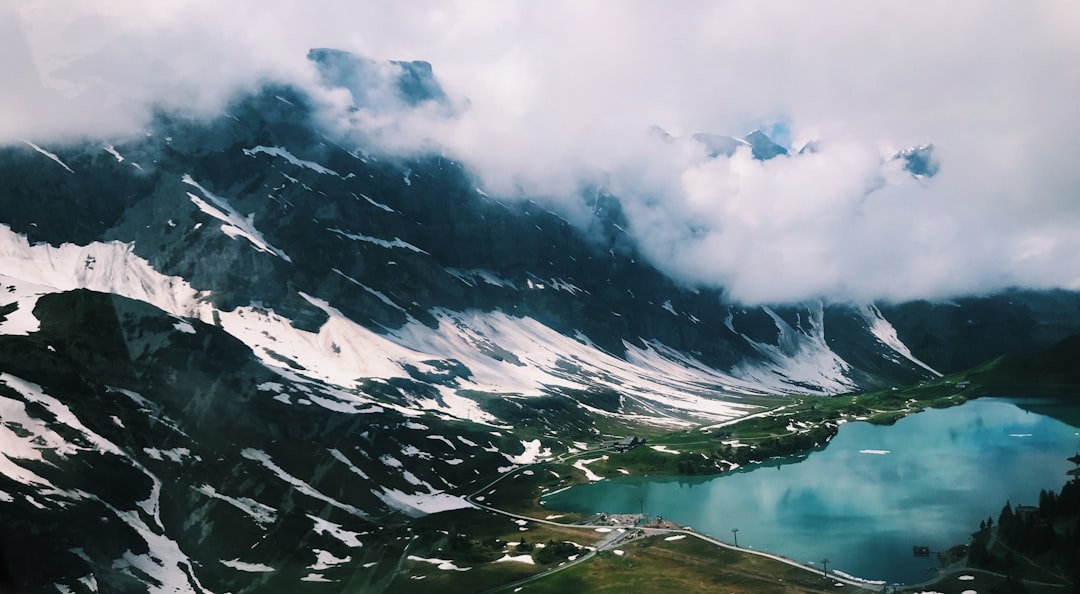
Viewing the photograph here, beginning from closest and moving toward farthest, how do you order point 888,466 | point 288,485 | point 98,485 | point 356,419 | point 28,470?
point 28,470
point 98,485
point 288,485
point 356,419
point 888,466

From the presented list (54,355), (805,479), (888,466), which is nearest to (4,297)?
(54,355)

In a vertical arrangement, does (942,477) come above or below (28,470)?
above

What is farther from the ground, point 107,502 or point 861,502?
point 861,502

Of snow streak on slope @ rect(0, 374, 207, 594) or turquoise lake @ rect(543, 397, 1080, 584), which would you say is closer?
snow streak on slope @ rect(0, 374, 207, 594)

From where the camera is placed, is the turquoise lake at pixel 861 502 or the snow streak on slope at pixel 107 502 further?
the turquoise lake at pixel 861 502

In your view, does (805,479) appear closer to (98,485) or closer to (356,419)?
(356,419)

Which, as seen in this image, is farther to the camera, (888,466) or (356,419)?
(888,466)

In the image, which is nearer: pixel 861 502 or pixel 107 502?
pixel 107 502

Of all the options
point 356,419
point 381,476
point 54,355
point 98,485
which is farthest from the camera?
point 356,419
